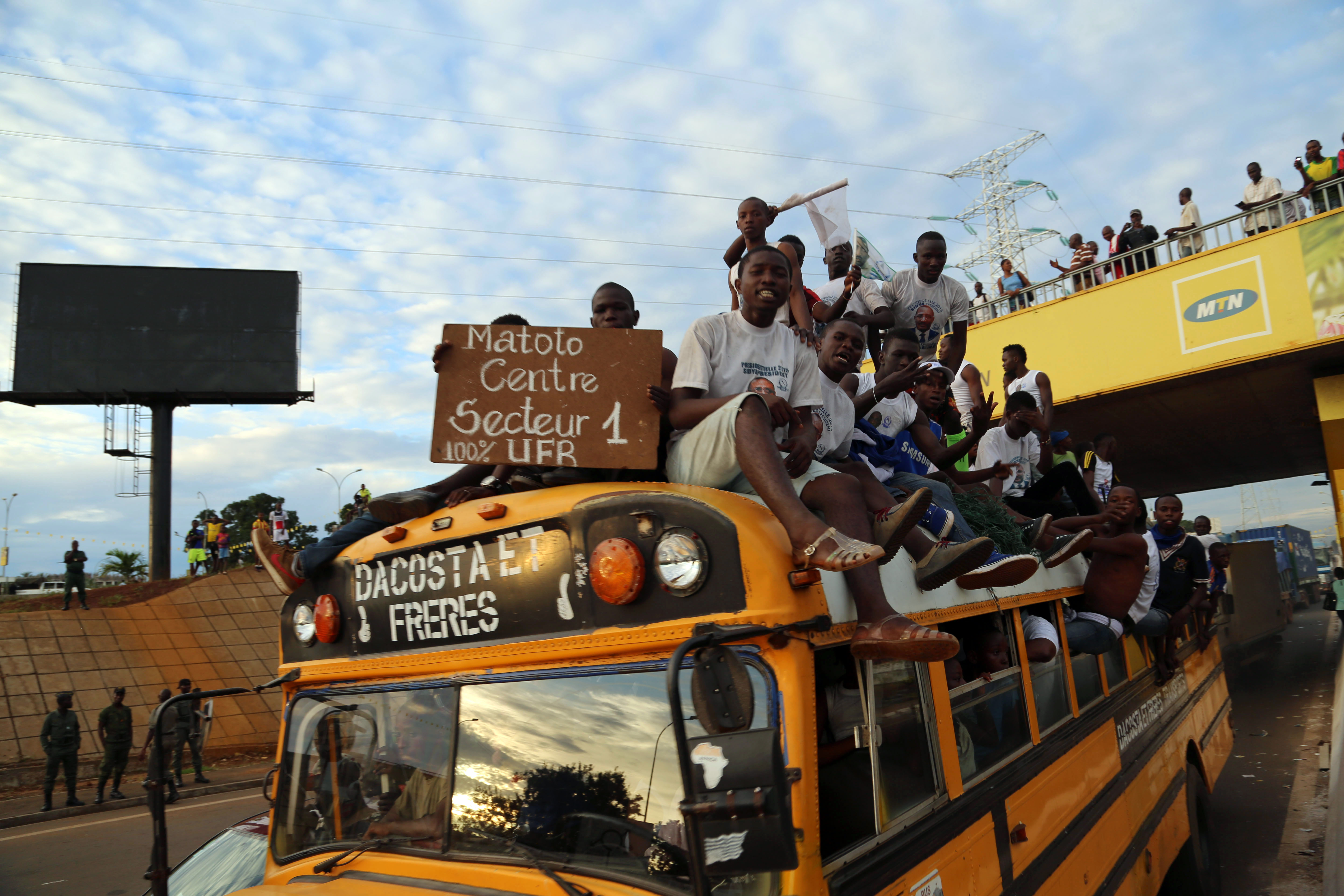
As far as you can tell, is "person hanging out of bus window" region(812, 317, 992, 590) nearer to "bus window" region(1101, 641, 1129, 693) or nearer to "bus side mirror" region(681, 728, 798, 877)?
"bus side mirror" region(681, 728, 798, 877)

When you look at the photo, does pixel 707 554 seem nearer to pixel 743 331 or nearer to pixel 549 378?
pixel 549 378

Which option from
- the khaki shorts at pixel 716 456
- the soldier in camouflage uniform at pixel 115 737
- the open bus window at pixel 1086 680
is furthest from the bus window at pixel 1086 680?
the soldier in camouflage uniform at pixel 115 737

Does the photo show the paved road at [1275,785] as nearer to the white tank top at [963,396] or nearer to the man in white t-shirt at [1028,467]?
the man in white t-shirt at [1028,467]

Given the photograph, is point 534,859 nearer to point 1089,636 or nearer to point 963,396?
point 1089,636

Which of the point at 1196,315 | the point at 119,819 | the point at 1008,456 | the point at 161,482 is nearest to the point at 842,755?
the point at 1008,456

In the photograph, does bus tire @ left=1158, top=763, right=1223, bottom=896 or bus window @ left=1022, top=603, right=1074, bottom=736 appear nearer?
bus window @ left=1022, top=603, right=1074, bottom=736

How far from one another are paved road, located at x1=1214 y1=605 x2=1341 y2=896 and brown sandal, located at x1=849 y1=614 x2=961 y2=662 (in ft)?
19.1

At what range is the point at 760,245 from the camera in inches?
179

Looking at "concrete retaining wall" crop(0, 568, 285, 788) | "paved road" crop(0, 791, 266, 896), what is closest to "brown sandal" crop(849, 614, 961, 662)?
"paved road" crop(0, 791, 266, 896)

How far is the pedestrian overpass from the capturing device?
1238 cm

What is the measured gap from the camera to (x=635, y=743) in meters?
2.03

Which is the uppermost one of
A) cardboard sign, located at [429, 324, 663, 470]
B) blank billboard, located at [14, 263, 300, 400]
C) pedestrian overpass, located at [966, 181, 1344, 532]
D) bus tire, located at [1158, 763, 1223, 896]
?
blank billboard, located at [14, 263, 300, 400]

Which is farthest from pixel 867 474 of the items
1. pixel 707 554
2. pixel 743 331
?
pixel 707 554

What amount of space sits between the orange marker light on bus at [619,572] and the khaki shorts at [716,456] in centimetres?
48
